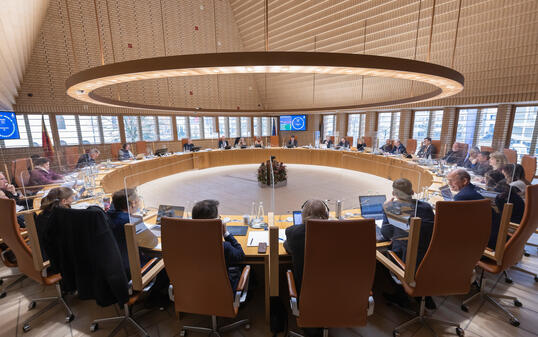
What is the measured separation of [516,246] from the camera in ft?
6.60

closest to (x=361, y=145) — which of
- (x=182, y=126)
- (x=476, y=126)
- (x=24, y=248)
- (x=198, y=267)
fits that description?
(x=476, y=126)

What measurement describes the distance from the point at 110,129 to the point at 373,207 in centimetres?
1040

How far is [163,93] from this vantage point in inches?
411

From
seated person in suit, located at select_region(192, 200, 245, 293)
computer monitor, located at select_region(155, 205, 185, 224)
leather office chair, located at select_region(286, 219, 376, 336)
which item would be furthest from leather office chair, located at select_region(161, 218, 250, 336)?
computer monitor, located at select_region(155, 205, 185, 224)

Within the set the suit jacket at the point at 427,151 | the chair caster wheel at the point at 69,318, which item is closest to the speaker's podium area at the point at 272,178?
the chair caster wheel at the point at 69,318

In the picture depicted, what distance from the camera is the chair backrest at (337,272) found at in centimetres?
135

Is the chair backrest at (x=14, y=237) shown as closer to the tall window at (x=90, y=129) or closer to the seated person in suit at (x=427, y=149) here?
the seated person in suit at (x=427, y=149)

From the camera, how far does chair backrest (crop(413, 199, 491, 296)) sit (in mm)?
1583

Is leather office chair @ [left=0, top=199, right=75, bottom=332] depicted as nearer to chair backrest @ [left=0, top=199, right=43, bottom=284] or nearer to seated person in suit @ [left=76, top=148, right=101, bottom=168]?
chair backrest @ [left=0, top=199, right=43, bottom=284]

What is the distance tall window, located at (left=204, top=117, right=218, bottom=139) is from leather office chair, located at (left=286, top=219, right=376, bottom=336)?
11685 mm

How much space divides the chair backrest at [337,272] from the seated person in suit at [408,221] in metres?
0.73

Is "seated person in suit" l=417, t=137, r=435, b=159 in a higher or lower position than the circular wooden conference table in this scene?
higher

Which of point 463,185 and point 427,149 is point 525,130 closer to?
point 427,149

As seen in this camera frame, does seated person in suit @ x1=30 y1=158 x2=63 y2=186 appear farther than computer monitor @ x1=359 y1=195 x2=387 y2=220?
Yes
